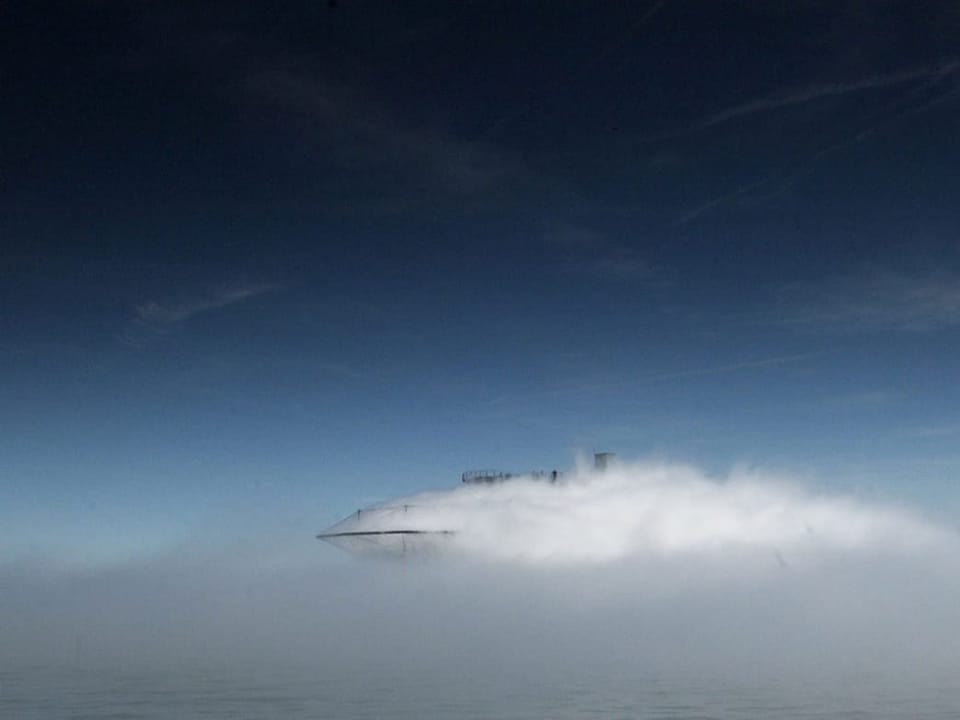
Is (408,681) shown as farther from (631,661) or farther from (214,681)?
(631,661)

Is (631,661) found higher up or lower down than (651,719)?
higher up

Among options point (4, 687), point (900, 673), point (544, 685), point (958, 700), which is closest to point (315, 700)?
point (544, 685)

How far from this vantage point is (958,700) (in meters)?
71.3

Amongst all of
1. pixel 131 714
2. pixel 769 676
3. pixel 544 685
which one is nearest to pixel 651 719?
pixel 544 685

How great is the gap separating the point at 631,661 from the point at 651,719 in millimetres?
63653

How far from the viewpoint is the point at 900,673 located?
96000 millimetres

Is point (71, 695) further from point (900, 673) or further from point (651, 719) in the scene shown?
point (900, 673)

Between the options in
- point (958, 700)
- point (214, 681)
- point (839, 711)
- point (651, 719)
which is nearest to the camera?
point (651, 719)

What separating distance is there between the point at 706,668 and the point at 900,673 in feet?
69.9

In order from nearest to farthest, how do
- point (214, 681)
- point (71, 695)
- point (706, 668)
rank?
point (71, 695) → point (214, 681) → point (706, 668)

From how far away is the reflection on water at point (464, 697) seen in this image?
65.1 m

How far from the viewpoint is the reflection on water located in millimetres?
65125

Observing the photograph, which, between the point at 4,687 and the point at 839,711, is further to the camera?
the point at 4,687

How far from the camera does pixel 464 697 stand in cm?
7475
